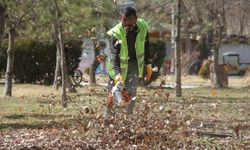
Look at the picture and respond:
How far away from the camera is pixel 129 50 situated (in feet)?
26.6

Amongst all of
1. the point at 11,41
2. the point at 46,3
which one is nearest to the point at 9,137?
the point at 46,3

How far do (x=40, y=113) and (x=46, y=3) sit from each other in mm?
2656

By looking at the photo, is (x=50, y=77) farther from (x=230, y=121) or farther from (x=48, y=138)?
(x=48, y=138)

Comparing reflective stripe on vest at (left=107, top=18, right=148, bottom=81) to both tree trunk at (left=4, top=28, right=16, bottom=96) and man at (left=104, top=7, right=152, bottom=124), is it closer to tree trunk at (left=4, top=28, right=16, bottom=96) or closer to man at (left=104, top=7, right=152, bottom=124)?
man at (left=104, top=7, right=152, bottom=124)

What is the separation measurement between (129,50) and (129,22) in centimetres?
42

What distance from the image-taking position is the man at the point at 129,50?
7902 mm

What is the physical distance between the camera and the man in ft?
25.9

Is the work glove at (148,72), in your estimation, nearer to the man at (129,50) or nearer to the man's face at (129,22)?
the man at (129,50)

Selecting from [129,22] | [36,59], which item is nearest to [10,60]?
[36,59]

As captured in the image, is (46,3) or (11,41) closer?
(46,3)

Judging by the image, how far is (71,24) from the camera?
1667cm

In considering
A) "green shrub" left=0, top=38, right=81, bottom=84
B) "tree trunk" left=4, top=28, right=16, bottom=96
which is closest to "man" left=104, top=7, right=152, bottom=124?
"tree trunk" left=4, top=28, right=16, bottom=96

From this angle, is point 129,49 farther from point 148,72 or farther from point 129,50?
point 148,72

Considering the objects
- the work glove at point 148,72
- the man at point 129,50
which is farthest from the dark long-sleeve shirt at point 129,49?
the work glove at point 148,72
